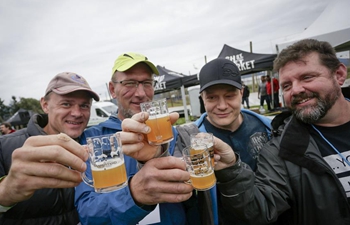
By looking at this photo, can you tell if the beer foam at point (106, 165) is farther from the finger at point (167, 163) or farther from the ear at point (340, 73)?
the ear at point (340, 73)

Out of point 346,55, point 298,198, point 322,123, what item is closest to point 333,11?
point 346,55

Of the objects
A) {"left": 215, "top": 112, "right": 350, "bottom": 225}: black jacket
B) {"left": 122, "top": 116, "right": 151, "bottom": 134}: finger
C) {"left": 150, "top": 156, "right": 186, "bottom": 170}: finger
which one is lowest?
{"left": 215, "top": 112, "right": 350, "bottom": 225}: black jacket

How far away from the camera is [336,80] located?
1.98 meters

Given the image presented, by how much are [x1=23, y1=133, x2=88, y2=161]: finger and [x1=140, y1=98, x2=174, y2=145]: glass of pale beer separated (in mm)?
402

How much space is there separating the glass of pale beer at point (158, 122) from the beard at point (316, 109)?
161cm

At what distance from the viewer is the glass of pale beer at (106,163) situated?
98 centimetres

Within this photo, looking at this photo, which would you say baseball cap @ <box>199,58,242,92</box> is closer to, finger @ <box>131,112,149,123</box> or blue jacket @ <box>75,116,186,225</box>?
finger @ <box>131,112,149,123</box>

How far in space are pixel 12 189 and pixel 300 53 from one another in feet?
9.28

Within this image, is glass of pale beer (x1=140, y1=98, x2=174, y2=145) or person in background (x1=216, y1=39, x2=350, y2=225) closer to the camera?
glass of pale beer (x1=140, y1=98, x2=174, y2=145)

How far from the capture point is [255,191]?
59.6 inches

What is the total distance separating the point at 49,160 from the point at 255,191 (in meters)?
1.58

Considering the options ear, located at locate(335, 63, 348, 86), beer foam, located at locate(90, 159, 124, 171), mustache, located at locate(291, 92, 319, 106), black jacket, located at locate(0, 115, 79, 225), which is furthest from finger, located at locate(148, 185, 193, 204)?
ear, located at locate(335, 63, 348, 86)

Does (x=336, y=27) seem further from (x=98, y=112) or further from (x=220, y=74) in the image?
(x=98, y=112)

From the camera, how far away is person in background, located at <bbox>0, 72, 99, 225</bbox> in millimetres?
876
